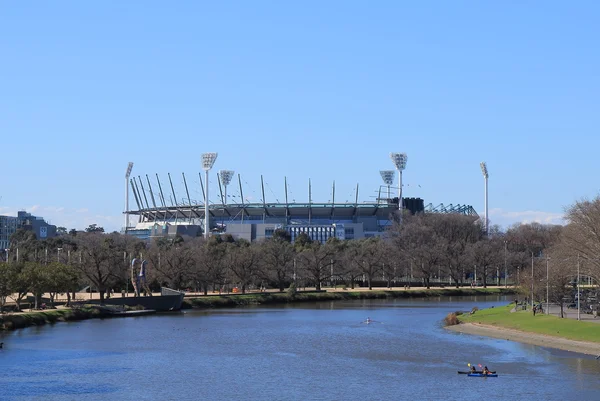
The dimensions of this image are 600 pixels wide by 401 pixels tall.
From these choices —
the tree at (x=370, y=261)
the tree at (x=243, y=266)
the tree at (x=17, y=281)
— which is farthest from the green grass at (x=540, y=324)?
the tree at (x=370, y=261)

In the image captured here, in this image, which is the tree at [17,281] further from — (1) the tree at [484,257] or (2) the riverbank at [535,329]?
(1) the tree at [484,257]

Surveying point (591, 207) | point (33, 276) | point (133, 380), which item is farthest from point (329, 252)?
point (133, 380)

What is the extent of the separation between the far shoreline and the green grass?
662 mm

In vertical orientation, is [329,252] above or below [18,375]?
above

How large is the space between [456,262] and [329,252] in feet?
93.6

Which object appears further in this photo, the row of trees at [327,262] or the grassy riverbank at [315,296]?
the grassy riverbank at [315,296]

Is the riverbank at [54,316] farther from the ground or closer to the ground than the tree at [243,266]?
closer to the ground

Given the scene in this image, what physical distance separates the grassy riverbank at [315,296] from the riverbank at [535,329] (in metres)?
37.0

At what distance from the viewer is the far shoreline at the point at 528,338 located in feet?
228

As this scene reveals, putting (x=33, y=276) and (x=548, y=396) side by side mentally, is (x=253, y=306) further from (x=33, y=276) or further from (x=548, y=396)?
(x=548, y=396)

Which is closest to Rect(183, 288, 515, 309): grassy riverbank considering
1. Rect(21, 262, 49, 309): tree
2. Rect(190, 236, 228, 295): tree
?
Rect(190, 236, 228, 295): tree

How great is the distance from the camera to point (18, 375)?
58219mm

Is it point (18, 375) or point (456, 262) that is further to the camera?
point (456, 262)


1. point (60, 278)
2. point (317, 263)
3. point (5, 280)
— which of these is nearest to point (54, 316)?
point (60, 278)
